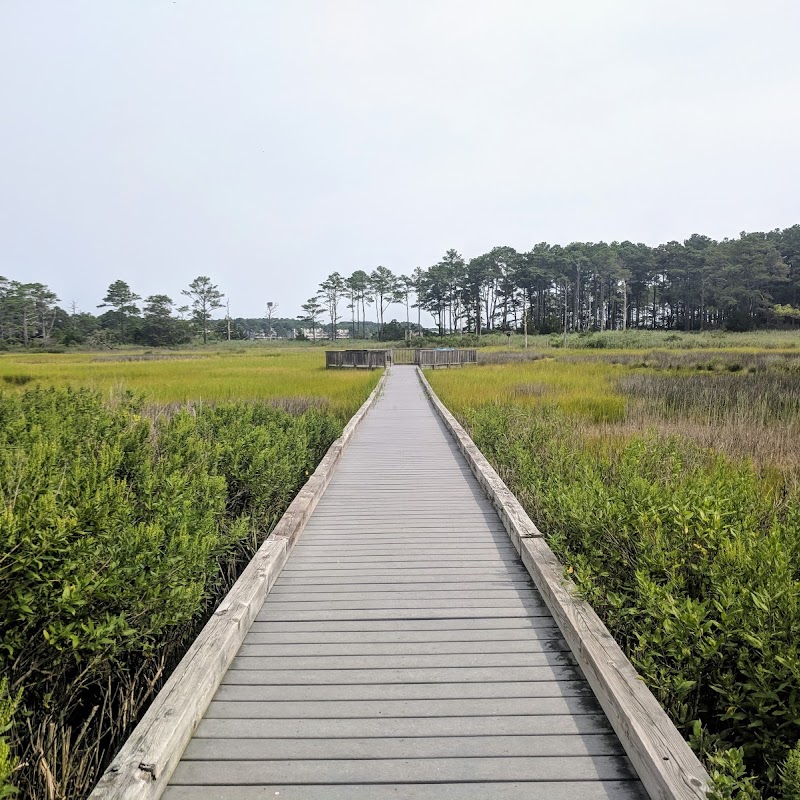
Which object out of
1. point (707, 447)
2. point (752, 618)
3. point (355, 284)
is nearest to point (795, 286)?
point (355, 284)

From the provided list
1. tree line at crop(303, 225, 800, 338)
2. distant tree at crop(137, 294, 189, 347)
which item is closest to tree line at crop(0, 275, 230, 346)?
distant tree at crop(137, 294, 189, 347)

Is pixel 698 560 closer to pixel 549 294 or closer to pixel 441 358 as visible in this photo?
pixel 441 358

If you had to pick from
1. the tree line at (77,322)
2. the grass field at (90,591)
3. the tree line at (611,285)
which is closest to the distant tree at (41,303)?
the tree line at (77,322)

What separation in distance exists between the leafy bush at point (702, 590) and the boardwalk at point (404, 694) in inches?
17.7

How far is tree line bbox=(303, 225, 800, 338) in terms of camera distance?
66.2 meters

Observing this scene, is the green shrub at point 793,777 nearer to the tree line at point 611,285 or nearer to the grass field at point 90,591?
the grass field at point 90,591

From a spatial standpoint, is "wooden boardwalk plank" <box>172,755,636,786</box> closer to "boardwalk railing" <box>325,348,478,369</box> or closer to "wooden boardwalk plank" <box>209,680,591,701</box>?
"wooden boardwalk plank" <box>209,680,591,701</box>

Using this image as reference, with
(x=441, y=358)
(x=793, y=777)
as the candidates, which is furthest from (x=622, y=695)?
(x=441, y=358)

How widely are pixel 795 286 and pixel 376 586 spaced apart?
76788 millimetres

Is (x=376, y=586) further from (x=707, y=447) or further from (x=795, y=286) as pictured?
(x=795, y=286)

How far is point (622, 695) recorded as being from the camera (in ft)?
7.78

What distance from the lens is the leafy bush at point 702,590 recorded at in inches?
98.7

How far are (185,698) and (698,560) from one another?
321cm

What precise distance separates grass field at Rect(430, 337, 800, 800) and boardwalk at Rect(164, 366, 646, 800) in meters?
0.44
